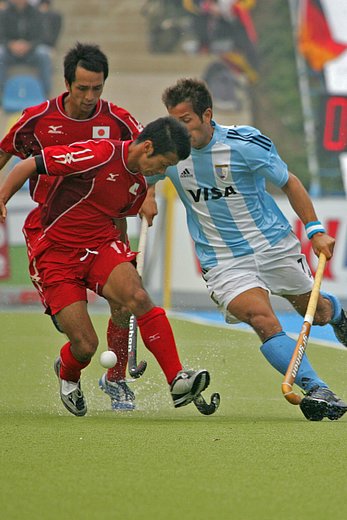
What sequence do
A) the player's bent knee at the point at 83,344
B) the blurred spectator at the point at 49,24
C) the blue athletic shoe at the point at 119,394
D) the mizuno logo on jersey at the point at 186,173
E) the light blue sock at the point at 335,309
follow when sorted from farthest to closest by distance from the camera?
1. the blurred spectator at the point at 49,24
2. the light blue sock at the point at 335,309
3. the blue athletic shoe at the point at 119,394
4. the mizuno logo on jersey at the point at 186,173
5. the player's bent knee at the point at 83,344

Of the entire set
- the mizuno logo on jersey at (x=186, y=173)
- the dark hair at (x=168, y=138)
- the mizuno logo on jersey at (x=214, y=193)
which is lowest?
the mizuno logo on jersey at (x=214, y=193)

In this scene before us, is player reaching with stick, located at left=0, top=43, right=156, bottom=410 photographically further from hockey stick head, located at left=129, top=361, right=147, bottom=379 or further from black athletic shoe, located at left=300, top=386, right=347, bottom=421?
black athletic shoe, located at left=300, top=386, right=347, bottom=421

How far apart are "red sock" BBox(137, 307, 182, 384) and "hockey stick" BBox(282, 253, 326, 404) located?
1.65ft

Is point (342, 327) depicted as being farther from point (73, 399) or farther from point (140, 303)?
point (73, 399)

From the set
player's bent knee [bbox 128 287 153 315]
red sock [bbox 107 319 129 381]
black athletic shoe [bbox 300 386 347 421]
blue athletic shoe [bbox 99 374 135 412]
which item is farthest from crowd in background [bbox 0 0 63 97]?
black athletic shoe [bbox 300 386 347 421]

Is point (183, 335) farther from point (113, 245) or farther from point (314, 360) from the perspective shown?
point (113, 245)

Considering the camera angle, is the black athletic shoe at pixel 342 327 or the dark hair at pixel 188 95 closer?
the dark hair at pixel 188 95

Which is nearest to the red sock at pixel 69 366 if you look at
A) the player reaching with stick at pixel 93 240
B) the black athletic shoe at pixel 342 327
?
the player reaching with stick at pixel 93 240

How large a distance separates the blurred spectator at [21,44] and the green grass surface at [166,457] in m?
12.4

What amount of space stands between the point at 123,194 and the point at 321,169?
13568mm

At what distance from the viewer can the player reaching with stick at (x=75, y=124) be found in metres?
5.91

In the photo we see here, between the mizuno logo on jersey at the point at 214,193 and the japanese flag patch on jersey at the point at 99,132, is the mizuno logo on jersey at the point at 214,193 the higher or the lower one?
the lower one

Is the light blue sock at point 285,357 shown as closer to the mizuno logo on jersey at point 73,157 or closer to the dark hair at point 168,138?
the dark hair at point 168,138

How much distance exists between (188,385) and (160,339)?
0.95ft
